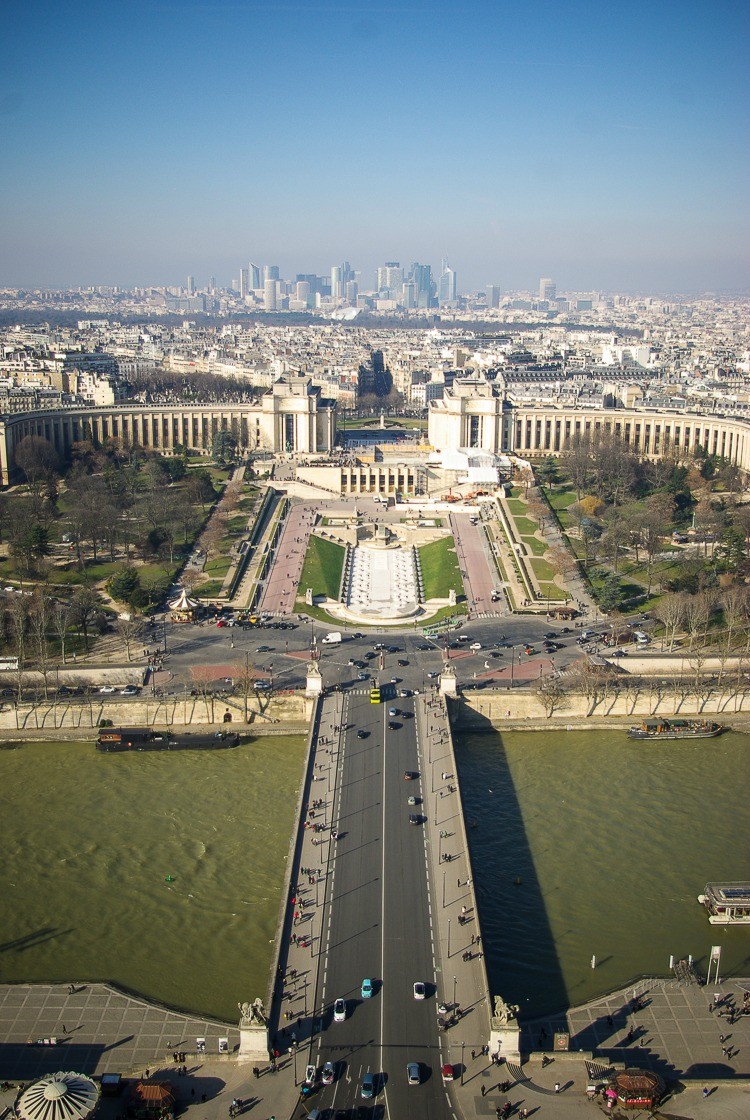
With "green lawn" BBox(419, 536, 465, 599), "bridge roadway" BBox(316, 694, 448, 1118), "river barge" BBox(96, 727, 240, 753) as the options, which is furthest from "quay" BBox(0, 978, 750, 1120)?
"green lawn" BBox(419, 536, 465, 599)

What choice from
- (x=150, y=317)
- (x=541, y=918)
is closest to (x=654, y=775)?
(x=541, y=918)

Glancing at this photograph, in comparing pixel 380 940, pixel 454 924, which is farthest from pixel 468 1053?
pixel 454 924

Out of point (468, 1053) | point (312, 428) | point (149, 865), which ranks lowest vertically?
point (149, 865)

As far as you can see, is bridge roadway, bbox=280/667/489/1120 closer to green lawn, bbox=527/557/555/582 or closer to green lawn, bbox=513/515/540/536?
green lawn, bbox=527/557/555/582

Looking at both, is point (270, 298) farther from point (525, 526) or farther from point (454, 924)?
point (454, 924)

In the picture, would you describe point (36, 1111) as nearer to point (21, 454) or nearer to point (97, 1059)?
point (97, 1059)

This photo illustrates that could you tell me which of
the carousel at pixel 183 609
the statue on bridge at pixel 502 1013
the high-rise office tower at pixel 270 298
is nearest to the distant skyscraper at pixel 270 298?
the high-rise office tower at pixel 270 298
